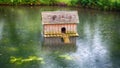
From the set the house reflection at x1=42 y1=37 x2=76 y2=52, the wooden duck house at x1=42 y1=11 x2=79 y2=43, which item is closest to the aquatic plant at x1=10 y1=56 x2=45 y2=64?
the house reflection at x1=42 y1=37 x2=76 y2=52

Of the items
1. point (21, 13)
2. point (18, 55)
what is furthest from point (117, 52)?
point (21, 13)

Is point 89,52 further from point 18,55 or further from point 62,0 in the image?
point 62,0

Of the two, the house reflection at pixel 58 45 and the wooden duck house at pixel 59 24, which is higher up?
the wooden duck house at pixel 59 24

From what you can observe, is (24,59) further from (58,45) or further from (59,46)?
(58,45)

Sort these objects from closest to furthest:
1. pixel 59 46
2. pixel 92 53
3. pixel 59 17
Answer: pixel 92 53
pixel 59 46
pixel 59 17

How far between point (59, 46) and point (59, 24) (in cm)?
512

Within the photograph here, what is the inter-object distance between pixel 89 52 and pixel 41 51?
19.6 ft

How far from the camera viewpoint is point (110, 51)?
1736 inches

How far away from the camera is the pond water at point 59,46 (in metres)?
39.9

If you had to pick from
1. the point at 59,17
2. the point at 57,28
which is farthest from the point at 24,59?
the point at 59,17

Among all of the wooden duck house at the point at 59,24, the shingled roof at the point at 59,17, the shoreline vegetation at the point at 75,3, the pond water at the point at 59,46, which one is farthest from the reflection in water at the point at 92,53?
the shoreline vegetation at the point at 75,3

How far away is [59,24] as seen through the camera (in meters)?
50.4

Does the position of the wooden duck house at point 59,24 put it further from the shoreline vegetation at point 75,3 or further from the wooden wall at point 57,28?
the shoreline vegetation at point 75,3

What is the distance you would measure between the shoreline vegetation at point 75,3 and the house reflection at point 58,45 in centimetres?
2150
